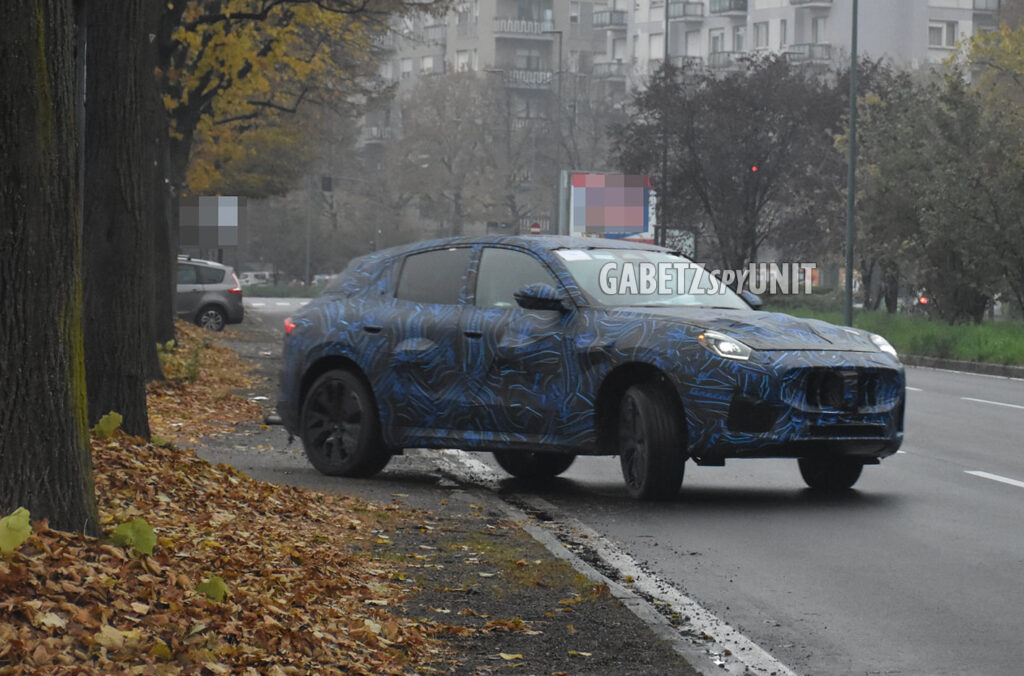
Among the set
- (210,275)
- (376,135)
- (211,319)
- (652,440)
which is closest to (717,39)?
(376,135)

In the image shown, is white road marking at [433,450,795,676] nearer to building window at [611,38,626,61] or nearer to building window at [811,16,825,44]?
building window at [811,16,825,44]

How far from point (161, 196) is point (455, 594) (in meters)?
17.4

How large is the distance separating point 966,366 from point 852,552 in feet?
83.0

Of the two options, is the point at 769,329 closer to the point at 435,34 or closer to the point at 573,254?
the point at 573,254

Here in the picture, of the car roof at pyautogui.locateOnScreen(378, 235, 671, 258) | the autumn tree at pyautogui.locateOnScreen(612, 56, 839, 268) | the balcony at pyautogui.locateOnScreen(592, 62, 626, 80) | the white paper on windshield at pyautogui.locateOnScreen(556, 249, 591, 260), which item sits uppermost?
the balcony at pyautogui.locateOnScreen(592, 62, 626, 80)

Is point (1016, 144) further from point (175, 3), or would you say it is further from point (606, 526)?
point (606, 526)

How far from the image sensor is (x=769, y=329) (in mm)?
11438

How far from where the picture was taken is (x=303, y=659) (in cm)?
606

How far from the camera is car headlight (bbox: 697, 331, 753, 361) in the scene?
1111 centimetres

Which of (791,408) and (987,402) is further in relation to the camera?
(987,402)

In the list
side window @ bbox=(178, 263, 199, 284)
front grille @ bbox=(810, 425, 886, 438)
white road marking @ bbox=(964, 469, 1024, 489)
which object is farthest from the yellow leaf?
side window @ bbox=(178, 263, 199, 284)

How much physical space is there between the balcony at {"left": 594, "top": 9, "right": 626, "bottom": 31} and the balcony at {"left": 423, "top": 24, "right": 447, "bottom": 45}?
12060 millimetres

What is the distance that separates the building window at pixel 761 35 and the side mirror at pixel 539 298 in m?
98.7

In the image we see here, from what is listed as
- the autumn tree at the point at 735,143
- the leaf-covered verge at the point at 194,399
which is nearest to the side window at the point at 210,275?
the autumn tree at the point at 735,143
